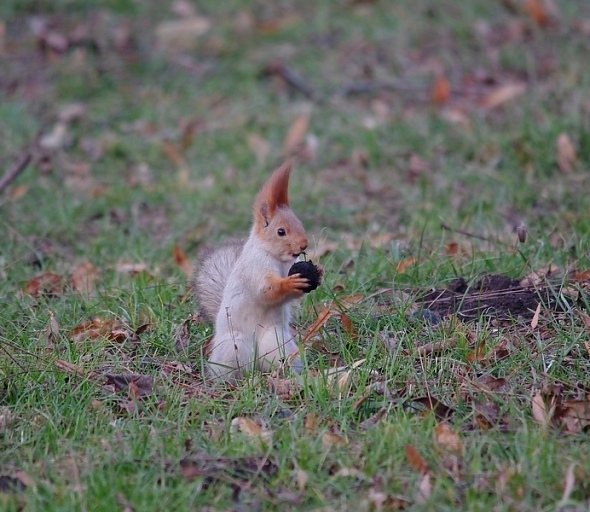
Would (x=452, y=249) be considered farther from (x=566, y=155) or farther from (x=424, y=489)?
(x=424, y=489)

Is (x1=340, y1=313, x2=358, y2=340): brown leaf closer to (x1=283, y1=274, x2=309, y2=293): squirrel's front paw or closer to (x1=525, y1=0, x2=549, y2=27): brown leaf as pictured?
(x1=283, y1=274, x2=309, y2=293): squirrel's front paw

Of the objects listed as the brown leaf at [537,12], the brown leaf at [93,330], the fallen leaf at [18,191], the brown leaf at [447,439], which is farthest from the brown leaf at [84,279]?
the brown leaf at [537,12]

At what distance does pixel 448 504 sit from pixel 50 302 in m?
2.14

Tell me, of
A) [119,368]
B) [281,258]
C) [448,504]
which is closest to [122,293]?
[119,368]

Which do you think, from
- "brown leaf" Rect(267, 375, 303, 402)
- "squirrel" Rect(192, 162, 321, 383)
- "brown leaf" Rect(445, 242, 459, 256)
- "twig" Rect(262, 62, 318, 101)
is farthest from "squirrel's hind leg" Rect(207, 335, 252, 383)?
"twig" Rect(262, 62, 318, 101)

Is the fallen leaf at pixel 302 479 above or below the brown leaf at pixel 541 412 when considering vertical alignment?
below

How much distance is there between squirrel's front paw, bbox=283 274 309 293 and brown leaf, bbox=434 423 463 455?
24.8 inches

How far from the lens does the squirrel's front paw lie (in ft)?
10.9

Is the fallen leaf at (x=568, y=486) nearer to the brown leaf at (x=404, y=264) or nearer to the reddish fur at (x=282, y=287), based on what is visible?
the reddish fur at (x=282, y=287)

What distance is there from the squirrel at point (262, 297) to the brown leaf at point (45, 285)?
1.10 meters

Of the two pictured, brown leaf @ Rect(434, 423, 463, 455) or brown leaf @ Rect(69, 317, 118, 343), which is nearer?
brown leaf @ Rect(434, 423, 463, 455)

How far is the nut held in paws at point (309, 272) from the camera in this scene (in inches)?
131

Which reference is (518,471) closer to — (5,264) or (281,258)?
(281,258)

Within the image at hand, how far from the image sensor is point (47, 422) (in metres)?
3.21
